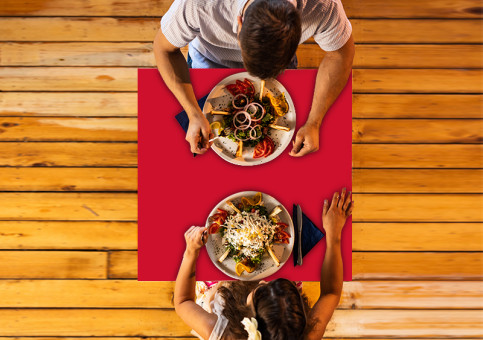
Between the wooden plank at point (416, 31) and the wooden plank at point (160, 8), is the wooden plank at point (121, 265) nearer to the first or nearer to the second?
the wooden plank at point (160, 8)

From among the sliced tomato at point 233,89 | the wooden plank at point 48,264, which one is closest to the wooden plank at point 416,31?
the sliced tomato at point 233,89

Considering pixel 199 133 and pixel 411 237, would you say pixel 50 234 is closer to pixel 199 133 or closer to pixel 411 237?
pixel 199 133

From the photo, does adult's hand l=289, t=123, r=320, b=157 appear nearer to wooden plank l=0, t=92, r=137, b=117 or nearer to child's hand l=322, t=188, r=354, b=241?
child's hand l=322, t=188, r=354, b=241

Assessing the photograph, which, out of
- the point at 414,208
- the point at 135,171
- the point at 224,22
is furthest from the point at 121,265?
the point at 414,208

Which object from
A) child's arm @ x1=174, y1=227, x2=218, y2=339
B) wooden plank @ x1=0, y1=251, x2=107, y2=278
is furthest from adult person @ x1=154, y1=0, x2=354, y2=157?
wooden plank @ x1=0, y1=251, x2=107, y2=278

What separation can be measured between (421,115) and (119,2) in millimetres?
2210

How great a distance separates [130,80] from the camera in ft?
8.25

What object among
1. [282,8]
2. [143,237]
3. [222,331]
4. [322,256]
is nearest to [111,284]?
[143,237]

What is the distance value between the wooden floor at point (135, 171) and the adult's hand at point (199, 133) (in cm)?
110

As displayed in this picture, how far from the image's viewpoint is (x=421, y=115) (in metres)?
2.51

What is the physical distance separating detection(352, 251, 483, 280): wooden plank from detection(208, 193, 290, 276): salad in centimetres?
121

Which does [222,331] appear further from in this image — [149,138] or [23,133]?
[23,133]

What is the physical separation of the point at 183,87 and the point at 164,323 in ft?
5.55

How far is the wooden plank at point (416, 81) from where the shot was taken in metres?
2.52
